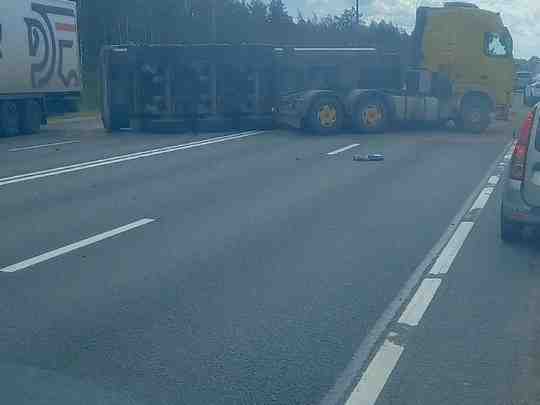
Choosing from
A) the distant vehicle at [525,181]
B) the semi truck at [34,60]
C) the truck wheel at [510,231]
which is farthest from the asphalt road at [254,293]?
the semi truck at [34,60]

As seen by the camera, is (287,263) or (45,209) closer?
(287,263)

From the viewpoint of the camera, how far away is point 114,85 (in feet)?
83.4

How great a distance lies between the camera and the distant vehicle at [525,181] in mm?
9406

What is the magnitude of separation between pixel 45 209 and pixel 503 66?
1781cm

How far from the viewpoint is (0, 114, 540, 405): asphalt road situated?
18.1 ft

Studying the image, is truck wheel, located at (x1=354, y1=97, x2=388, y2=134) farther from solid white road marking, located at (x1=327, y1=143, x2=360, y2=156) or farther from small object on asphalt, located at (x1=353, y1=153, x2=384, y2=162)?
small object on asphalt, located at (x1=353, y1=153, x2=384, y2=162)

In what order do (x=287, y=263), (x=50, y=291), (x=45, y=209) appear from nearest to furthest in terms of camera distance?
(x=50, y=291) → (x=287, y=263) → (x=45, y=209)

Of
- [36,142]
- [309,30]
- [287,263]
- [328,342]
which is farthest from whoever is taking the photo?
[309,30]

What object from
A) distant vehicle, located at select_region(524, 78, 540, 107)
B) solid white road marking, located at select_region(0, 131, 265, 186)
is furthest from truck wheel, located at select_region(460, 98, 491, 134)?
distant vehicle, located at select_region(524, 78, 540, 107)

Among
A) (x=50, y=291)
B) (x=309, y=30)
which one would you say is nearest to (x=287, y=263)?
(x=50, y=291)

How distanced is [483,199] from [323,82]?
1369cm

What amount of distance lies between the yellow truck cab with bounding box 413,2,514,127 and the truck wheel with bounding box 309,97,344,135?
3231 millimetres

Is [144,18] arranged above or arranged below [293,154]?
above

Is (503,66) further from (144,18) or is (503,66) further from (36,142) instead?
(144,18)
